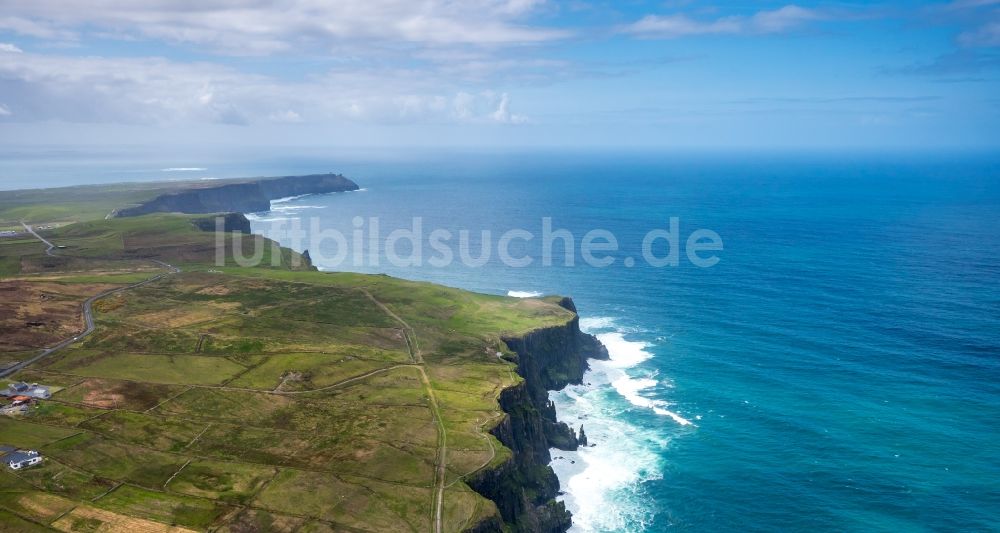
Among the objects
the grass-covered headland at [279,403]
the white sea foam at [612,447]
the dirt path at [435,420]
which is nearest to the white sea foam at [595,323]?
the grass-covered headland at [279,403]

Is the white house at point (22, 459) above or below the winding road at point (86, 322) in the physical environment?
below

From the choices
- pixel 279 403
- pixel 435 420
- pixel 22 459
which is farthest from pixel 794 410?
pixel 22 459

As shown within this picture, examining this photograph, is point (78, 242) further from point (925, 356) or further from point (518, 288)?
point (925, 356)

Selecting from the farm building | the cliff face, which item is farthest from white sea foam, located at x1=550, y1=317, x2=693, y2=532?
the farm building

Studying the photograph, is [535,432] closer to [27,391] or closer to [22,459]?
[22,459]

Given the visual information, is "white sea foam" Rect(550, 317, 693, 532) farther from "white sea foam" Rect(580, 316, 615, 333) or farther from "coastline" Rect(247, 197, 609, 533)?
"white sea foam" Rect(580, 316, 615, 333)

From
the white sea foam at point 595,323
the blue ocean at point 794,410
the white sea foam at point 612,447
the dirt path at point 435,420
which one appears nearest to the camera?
the dirt path at point 435,420

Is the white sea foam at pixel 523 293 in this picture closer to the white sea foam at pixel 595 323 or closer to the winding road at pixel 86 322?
the white sea foam at pixel 595 323
